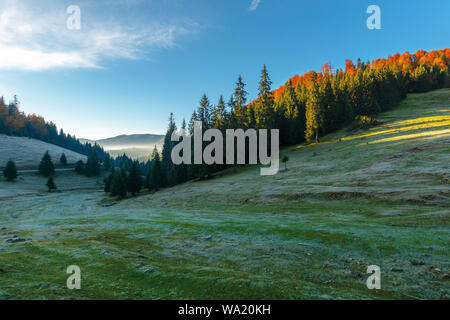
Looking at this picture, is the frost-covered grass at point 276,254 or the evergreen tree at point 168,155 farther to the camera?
the evergreen tree at point 168,155

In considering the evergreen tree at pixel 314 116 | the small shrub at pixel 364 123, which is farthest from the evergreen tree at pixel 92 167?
the small shrub at pixel 364 123

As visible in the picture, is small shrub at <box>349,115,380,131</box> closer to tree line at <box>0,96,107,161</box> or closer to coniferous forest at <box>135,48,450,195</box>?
coniferous forest at <box>135,48,450,195</box>

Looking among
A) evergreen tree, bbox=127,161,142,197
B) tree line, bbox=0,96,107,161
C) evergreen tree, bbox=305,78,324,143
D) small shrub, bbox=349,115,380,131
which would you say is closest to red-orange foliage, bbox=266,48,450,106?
evergreen tree, bbox=305,78,324,143

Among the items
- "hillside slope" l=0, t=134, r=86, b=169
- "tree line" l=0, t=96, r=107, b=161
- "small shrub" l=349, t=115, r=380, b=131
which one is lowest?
"hillside slope" l=0, t=134, r=86, b=169

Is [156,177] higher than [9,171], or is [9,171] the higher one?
[9,171]

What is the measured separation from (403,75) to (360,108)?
5294cm

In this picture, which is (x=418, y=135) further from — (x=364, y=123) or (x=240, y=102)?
(x=240, y=102)

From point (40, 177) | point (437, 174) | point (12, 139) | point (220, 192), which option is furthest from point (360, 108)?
point (12, 139)

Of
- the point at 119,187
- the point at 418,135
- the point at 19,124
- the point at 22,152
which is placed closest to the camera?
the point at 418,135

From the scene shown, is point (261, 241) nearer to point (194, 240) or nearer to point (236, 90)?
point (194, 240)

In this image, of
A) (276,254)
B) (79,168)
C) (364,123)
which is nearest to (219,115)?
(364,123)

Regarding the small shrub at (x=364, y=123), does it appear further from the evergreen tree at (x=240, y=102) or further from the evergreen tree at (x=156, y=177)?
the evergreen tree at (x=156, y=177)

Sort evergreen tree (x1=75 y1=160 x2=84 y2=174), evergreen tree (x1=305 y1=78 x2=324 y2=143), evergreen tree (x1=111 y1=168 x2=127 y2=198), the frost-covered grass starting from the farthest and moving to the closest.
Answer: evergreen tree (x1=75 y1=160 x2=84 y2=174), evergreen tree (x1=305 y1=78 x2=324 y2=143), evergreen tree (x1=111 y1=168 x2=127 y2=198), the frost-covered grass

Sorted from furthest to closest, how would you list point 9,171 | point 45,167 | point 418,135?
point 45,167
point 9,171
point 418,135
